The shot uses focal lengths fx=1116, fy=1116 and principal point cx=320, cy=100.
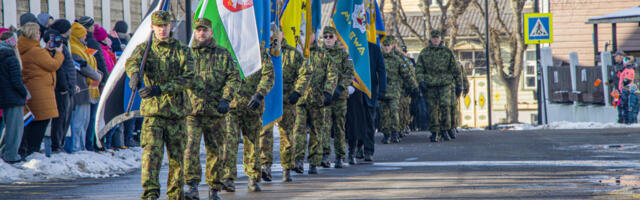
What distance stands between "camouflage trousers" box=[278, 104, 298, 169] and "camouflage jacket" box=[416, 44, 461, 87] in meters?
7.78

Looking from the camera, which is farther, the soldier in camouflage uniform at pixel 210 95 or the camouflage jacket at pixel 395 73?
the camouflage jacket at pixel 395 73

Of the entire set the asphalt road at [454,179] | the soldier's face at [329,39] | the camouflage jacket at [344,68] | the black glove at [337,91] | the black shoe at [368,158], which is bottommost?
A: the asphalt road at [454,179]

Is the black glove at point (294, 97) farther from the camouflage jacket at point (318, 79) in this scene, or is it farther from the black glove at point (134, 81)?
the black glove at point (134, 81)

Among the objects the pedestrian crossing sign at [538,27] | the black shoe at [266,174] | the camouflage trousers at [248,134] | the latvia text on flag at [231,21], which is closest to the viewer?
the camouflage trousers at [248,134]

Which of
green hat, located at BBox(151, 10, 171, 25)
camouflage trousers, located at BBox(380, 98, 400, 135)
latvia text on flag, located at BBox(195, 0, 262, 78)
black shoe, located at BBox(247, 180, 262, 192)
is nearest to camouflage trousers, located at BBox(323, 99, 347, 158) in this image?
latvia text on flag, located at BBox(195, 0, 262, 78)

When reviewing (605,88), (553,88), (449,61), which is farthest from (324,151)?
(553,88)

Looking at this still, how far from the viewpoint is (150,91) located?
8.72 m

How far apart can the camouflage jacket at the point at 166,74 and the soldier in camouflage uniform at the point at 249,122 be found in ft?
4.19

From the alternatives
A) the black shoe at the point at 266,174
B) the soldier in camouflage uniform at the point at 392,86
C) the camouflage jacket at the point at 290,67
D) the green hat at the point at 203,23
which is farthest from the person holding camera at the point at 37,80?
the soldier in camouflage uniform at the point at 392,86

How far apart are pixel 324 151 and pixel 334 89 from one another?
1198 mm

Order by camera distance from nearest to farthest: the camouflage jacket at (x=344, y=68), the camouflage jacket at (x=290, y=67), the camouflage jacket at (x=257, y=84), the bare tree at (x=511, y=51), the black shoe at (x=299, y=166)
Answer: the camouflage jacket at (x=257, y=84) → the camouflage jacket at (x=290, y=67) → the black shoe at (x=299, y=166) → the camouflage jacket at (x=344, y=68) → the bare tree at (x=511, y=51)

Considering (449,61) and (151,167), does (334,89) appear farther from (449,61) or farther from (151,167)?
(449,61)

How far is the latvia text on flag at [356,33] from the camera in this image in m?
14.4

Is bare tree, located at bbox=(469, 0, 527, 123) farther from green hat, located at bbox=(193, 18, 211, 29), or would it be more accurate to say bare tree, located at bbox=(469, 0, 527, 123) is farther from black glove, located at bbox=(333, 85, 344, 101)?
green hat, located at bbox=(193, 18, 211, 29)
